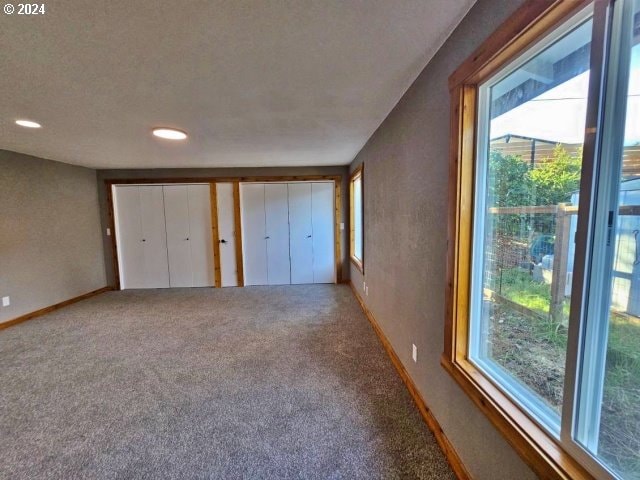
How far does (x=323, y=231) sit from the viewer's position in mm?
5105

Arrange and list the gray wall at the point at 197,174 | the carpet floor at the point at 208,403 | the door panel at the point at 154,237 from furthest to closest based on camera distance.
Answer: the door panel at the point at 154,237 → the gray wall at the point at 197,174 → the carpet floor at the point at 208,403

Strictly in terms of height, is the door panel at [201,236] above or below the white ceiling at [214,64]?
below

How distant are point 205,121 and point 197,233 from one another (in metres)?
2.97

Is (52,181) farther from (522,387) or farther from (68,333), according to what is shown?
(522,387)

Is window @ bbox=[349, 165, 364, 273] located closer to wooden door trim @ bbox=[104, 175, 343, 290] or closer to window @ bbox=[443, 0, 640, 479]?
wooden door trim @ bbox=[104, 175, 343, 290]

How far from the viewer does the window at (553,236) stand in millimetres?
725

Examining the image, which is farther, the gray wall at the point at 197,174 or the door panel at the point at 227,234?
the door panel at the point at 227,234

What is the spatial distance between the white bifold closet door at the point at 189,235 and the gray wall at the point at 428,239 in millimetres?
3490

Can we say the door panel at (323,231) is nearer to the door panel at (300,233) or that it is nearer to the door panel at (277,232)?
the door panel at (300,233)

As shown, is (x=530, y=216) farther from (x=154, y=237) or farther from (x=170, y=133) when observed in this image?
(x=154, y=237)

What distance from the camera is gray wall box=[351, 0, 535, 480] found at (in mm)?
1164

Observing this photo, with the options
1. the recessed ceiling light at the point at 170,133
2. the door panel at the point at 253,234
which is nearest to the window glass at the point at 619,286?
the recessed ceiling light at the point at 170,133

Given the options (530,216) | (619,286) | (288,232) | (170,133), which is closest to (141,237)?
(288,232)
